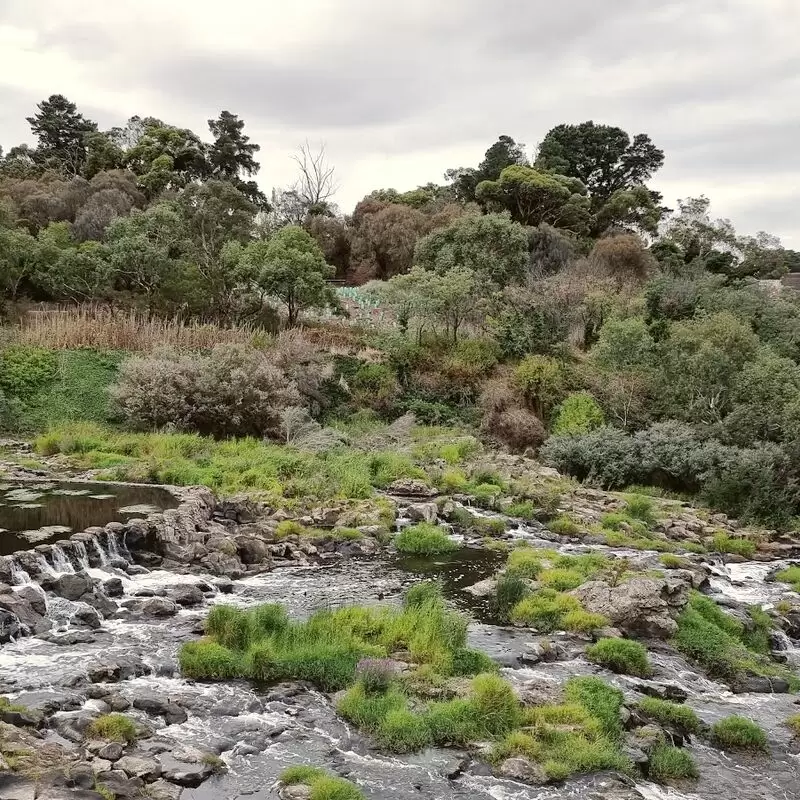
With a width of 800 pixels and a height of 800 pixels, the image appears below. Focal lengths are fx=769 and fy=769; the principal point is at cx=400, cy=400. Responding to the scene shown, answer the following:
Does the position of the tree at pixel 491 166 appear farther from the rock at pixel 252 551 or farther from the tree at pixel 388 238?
the rock at pixel 252 551

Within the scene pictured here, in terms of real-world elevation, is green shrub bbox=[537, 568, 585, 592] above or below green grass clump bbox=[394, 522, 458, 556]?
Answer: above

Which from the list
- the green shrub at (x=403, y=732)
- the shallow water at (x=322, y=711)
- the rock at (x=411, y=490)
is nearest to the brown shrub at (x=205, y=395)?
the rock at (x=411, y=490)

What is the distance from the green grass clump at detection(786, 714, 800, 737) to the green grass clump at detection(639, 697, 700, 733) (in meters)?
1.38

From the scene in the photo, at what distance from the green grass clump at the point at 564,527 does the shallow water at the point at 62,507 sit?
1018 centimetres

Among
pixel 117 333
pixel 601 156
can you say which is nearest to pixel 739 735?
pixel 117 333

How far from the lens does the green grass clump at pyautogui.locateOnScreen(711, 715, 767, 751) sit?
35.2 ft

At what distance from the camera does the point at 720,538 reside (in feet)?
68.2

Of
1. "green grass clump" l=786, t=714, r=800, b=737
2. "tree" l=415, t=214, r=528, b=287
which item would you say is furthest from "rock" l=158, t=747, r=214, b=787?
"tree" l=415, t=214, r=528, b=287

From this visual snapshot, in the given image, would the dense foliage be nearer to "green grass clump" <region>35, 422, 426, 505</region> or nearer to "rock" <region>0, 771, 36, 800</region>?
"green grass clump" <region>35, 422, 426, 505</region>

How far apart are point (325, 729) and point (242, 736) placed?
1.13 meters

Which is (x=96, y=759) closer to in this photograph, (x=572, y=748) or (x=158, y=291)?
(x=572, y=748)

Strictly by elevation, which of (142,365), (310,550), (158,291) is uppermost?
(158,291)

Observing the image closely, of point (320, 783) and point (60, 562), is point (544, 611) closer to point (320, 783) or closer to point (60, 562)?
point (320, 783)

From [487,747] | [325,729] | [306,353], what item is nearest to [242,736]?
[325,729]
